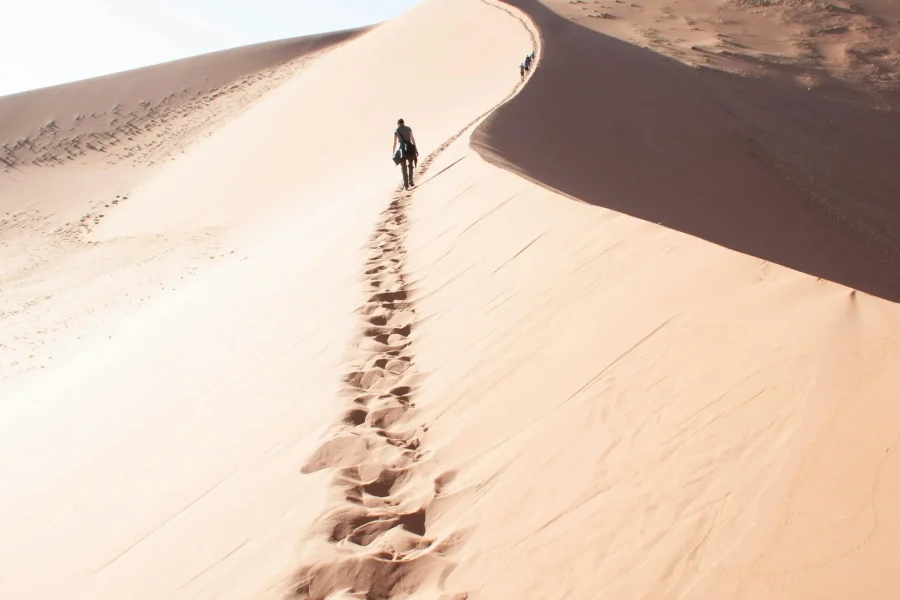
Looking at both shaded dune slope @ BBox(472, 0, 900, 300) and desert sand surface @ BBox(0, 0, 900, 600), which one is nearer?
desert sand surface @ BBox(0, 0, 900, 600)

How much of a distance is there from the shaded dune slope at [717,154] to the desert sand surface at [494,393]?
8cm

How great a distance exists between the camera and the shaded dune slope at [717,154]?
30.0ft

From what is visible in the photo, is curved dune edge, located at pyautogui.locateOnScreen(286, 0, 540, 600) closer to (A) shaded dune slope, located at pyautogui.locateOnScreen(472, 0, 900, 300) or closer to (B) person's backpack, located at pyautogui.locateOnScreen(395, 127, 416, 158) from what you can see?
(A) shaded dune slope, located at pyautogui.locateOnScreen(472, 0, 900, 300)

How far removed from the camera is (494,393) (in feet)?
12.0

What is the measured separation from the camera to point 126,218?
58.0 feet

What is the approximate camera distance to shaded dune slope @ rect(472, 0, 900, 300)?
9141 millimetres

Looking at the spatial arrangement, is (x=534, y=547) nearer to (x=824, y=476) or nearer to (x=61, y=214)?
(x=824, y=476)

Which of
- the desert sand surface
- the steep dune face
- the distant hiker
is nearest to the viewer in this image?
the desert sand surface

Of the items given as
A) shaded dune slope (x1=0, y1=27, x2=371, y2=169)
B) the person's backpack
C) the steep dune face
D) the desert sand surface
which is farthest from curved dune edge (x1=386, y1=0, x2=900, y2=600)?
shaded dune slope (x1=0, y1=27, x2=371, y2=169)

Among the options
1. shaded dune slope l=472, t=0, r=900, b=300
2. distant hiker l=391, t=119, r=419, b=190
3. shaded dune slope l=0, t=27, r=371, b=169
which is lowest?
shaded dune slope l=472, t=0, r=900, b=300

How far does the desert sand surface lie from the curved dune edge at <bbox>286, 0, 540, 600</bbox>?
13 mm

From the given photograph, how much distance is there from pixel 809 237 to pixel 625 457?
794 centimetres

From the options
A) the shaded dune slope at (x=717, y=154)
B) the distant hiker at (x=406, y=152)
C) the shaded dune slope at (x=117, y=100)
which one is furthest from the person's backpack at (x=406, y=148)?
the shaded dune slope at (x=117, y=100)

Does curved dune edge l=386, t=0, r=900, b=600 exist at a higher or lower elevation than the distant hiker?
lower
